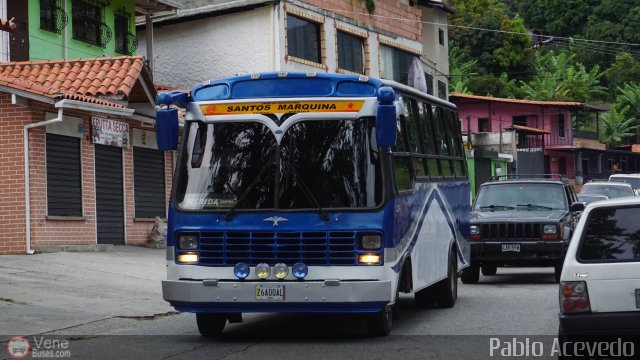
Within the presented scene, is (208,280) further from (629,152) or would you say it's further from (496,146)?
(629,152)

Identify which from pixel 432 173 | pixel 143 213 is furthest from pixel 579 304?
pixel 143 213

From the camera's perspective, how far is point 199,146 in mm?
11828

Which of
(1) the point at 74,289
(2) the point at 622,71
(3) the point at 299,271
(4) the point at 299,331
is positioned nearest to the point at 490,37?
(2) the point at 622,71

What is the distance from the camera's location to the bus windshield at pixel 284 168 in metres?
11.4

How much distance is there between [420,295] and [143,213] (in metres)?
12.1

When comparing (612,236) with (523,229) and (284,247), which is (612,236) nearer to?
(284,247)

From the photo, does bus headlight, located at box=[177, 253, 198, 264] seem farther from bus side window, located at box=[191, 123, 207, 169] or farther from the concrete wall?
the concrete wall

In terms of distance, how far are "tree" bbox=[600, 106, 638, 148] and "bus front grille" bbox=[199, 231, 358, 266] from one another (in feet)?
228

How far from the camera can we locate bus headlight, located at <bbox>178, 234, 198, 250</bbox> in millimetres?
11516

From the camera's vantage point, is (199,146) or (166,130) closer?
(166,130)

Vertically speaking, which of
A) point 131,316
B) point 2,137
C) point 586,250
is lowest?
point 131,316

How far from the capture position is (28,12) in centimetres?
2548

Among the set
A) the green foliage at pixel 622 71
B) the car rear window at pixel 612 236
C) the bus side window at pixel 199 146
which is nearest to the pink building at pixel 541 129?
the green foliage at pixel 622 71

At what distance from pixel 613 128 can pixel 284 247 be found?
7085 cm
